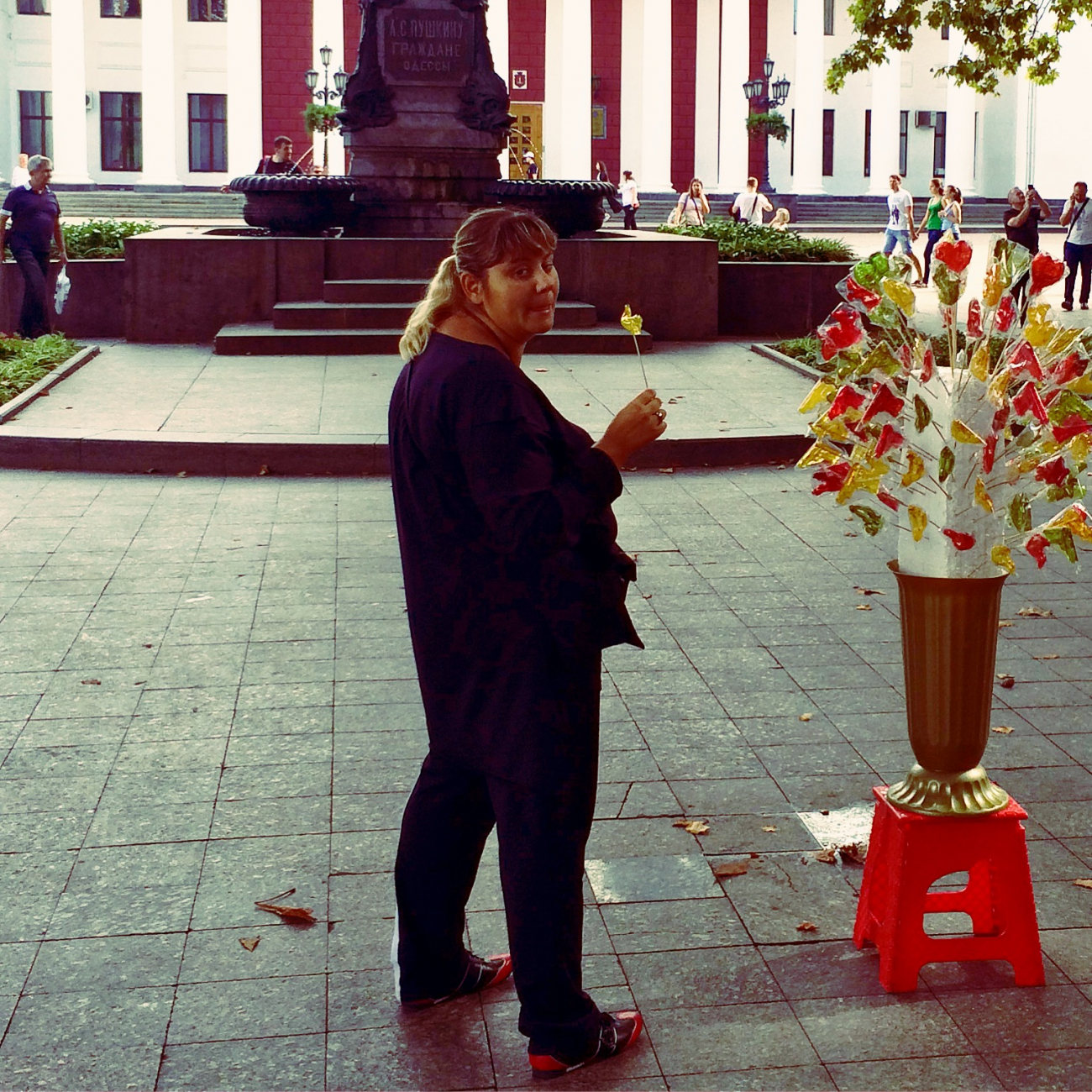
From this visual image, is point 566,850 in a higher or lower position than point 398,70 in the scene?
lower

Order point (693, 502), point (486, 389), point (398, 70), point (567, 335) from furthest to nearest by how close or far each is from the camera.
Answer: point (398, 70) < point (567, 335) < point (693, 502) < point (486, 389)

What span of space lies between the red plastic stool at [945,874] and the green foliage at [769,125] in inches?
1872

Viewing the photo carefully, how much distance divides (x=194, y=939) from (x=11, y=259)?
1446cm

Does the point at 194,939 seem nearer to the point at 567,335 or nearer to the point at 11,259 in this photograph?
the point at 567,335

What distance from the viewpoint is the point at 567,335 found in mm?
15664

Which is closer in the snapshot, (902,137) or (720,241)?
(720,241)

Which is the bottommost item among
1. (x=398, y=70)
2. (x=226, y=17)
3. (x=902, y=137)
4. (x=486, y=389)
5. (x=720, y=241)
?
(x=486, y=389)

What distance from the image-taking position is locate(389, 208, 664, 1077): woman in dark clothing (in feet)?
9.81

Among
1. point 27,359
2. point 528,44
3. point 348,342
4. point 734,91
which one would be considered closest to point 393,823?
point 27,359

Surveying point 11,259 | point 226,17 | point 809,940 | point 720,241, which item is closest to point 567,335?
point 720,241

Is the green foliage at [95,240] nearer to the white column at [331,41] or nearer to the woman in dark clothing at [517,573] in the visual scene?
the woman in dark clothing at [517,573]

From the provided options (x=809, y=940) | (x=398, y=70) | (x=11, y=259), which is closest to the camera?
(x=809, y=940)

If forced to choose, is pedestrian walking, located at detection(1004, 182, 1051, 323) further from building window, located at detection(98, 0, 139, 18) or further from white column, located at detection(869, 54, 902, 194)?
building window, located at detection(98, 0, 139, 18)

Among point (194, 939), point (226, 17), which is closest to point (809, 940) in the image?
point (194, 939)
